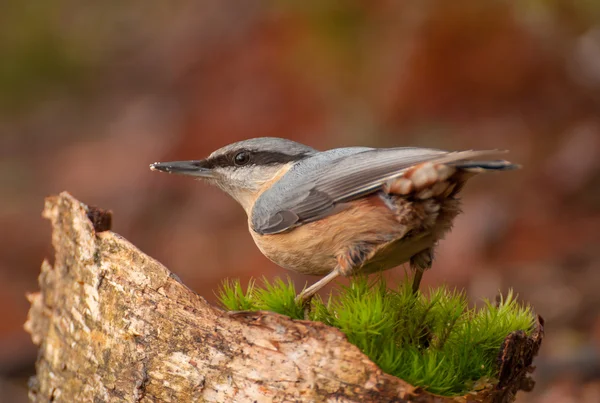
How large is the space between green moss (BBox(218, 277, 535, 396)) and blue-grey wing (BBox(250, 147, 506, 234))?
39cm

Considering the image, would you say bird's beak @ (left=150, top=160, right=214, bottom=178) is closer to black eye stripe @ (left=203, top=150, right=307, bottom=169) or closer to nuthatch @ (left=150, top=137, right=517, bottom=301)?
black eye stripe @ (left=203, top=150, right=307, bottom=169)

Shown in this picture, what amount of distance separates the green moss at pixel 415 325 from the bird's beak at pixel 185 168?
0.79 metres

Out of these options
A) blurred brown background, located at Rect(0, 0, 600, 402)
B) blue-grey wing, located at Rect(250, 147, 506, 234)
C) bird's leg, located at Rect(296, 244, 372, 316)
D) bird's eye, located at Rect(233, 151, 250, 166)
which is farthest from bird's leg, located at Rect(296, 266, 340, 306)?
blurred brown background, located at Rect(0, 0, 600, 402)

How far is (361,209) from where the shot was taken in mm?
3547

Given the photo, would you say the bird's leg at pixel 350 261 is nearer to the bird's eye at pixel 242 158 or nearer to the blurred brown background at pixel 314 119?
the bird's eye at pixel 242 158

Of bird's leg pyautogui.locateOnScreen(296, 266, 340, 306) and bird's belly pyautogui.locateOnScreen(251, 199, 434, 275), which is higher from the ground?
bird's belly pyautogui.locateOnScreen(251, 199, 434, 275)

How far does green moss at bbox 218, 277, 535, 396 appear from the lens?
3066 millimetres

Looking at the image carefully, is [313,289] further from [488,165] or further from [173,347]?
[488,165]

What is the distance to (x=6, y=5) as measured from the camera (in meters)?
13.3

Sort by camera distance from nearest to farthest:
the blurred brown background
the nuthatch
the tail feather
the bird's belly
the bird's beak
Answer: the tail feather → the nuthatch → the bird's belly → the bird's beak → the blurred brown background

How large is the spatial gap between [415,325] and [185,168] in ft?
5.38

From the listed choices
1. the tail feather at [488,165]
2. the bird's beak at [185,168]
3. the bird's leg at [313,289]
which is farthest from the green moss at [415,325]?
Result: the bird's beak at [185,168]

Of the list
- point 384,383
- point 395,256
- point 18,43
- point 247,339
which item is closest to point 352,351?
point 384,383

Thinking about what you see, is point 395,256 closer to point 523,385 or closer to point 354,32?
point 523,385
